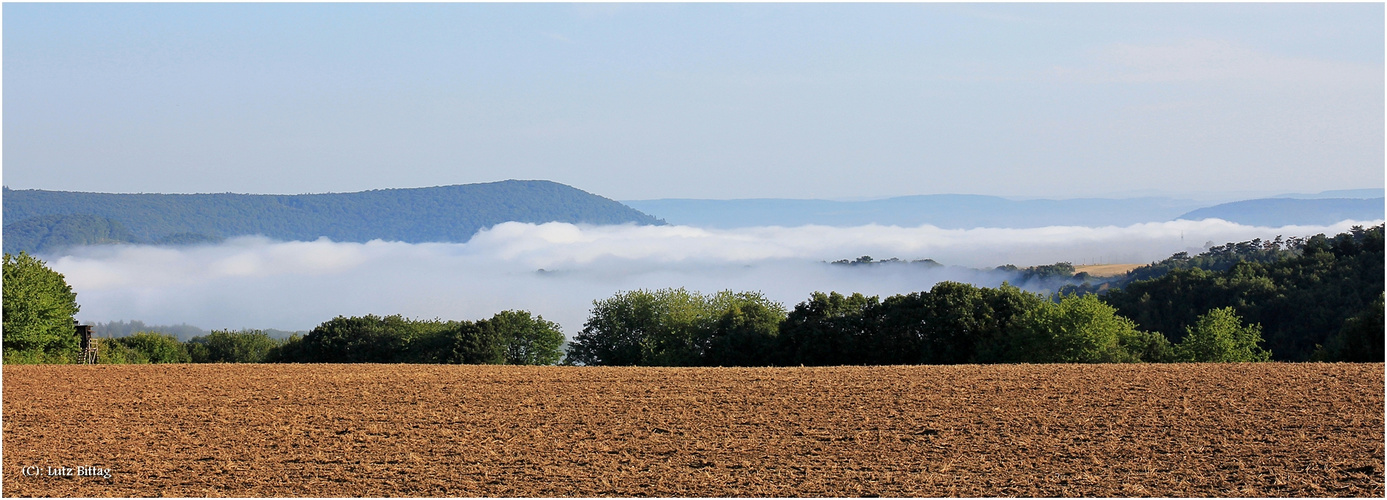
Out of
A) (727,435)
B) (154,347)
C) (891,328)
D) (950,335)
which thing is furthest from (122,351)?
(727,435)

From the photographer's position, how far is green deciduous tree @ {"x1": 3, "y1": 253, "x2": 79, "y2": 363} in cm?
4409

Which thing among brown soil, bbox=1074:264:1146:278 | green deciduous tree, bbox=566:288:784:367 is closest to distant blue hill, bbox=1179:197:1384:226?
brown soil, bbox=1074:264:1146:278

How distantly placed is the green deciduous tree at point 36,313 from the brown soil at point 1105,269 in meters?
135

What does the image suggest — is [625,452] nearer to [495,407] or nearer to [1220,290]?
[495,407]

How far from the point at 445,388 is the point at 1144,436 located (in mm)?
14459

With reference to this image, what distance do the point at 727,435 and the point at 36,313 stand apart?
39.3m

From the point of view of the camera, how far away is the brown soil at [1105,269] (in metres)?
154

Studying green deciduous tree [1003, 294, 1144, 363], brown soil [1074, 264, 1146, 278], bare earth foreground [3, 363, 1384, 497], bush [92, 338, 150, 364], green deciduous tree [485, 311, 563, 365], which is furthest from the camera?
brown soil [1074, 264, 1146, 278]

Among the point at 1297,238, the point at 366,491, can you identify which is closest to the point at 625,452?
the point at 366,491

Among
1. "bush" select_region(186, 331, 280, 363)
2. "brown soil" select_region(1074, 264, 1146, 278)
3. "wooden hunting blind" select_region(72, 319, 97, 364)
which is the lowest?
"bush" select_region(186, 331, 280, 363)

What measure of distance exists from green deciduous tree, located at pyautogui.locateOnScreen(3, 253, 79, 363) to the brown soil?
5305 inches

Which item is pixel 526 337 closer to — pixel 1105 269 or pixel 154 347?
pixel 154 347

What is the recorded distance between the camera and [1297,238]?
389 ft

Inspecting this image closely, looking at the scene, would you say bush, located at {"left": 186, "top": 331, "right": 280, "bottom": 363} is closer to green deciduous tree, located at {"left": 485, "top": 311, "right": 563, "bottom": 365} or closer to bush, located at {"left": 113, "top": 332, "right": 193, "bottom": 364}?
bush, located at {"left": 113, "top": 332, "right": 193, "bottom": 364}
